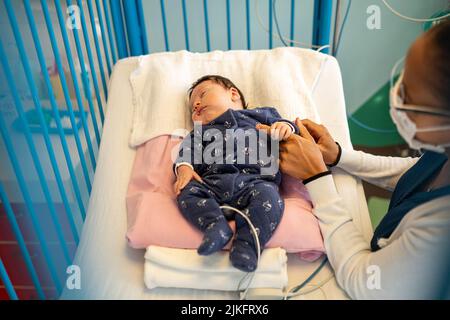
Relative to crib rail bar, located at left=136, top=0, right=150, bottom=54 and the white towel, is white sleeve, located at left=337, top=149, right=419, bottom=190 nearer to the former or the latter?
the white towel

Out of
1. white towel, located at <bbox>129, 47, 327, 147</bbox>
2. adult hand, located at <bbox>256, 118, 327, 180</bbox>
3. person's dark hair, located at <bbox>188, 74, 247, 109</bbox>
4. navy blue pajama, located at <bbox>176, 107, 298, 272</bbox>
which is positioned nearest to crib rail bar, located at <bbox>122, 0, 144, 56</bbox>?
white towel, located at <bbox>129, 47, 327, 147</bbox>

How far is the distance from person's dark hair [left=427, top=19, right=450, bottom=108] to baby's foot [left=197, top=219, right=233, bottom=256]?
0.54 m

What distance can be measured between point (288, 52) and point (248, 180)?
0.75 meters

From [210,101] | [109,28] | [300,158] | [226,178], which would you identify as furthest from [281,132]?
[109,28]

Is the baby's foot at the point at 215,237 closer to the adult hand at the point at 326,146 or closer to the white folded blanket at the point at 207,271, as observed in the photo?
the white folded blanket at the point at 207,271

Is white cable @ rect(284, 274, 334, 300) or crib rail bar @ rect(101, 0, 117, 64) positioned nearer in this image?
white cable @ rect(284, 274, 334, 300)

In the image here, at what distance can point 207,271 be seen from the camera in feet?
3.21

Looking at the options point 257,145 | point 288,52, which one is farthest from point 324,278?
point 288,52

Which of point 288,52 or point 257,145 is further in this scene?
point 288,52

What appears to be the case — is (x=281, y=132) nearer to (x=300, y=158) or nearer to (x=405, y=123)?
(x=300, y=158)

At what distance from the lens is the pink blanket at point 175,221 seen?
102 centimetres

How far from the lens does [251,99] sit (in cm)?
153

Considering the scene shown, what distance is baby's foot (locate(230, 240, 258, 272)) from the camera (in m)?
0.93
